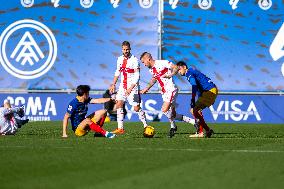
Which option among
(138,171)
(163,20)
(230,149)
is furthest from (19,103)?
(138,171)

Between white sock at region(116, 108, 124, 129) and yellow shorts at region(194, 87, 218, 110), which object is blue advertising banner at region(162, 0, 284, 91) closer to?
white sock at region(116, 108, 124, 129)

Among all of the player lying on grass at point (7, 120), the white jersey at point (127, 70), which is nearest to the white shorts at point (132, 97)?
the white jersey at point (127, 70)

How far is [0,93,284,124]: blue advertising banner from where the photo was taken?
87.7 feet

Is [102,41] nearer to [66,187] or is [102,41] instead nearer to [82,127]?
[82,127]

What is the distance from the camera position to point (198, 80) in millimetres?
17781

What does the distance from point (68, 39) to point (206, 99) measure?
11.7m

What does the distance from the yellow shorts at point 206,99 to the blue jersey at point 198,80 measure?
10 centimetres

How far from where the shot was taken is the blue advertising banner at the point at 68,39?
2800 cm

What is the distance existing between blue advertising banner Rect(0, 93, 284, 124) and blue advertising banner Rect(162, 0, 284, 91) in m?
0.55

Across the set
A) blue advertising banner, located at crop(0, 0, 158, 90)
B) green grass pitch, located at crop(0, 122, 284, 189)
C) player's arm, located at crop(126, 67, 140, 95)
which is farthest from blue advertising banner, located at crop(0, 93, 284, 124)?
green grass pitch, located at crop(0, 122, 284, 189)

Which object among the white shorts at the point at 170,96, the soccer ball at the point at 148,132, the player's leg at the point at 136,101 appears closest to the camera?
the soccer ball at the point at 148,132

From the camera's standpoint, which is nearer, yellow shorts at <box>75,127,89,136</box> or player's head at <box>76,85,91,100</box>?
player's head at <box>76,85,91,100</box>

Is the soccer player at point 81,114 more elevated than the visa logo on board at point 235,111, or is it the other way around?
the soccer player at point 81,114

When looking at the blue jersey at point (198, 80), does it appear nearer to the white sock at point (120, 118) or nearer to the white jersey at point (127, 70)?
the white sock at point (120, 118)
